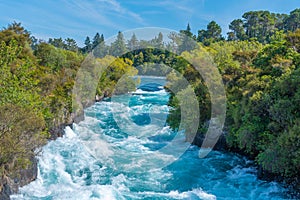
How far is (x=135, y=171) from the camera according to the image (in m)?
13.2

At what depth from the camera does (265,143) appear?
1034 centimetres

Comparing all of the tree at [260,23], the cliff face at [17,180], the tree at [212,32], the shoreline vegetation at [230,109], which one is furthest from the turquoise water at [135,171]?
the tree at [212,32]

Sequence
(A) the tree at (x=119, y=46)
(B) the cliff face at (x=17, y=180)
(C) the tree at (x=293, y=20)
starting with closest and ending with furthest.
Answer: (B) the cliff face at (x=17, y=180), (C) the tree at (x=293, y=20), (A) the tree at (x=119, y=46)

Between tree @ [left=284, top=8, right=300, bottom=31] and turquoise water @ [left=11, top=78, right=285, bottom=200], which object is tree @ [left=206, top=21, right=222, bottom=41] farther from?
turquoise water @ [left=11, top=78, right=285, bottom=200]

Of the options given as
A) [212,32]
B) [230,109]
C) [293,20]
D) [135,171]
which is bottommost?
[135,171]

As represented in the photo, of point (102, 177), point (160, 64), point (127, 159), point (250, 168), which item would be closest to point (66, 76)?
point (127, 159)

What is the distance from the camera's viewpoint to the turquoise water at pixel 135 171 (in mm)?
10656

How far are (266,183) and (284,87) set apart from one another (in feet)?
14.1

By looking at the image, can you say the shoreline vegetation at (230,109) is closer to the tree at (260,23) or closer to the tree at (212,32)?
the tree at (260,23)

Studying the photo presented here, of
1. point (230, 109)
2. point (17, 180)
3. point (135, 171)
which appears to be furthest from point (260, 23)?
point (17, 180)

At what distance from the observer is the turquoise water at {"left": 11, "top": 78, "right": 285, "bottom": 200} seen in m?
10.7

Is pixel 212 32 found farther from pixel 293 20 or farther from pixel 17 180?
pixel 17 180

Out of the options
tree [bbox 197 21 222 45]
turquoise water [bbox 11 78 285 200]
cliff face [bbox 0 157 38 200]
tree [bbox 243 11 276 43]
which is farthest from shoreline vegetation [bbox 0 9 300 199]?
tree [bbox 197 21 222 45]

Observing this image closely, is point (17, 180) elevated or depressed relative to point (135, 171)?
elevated
